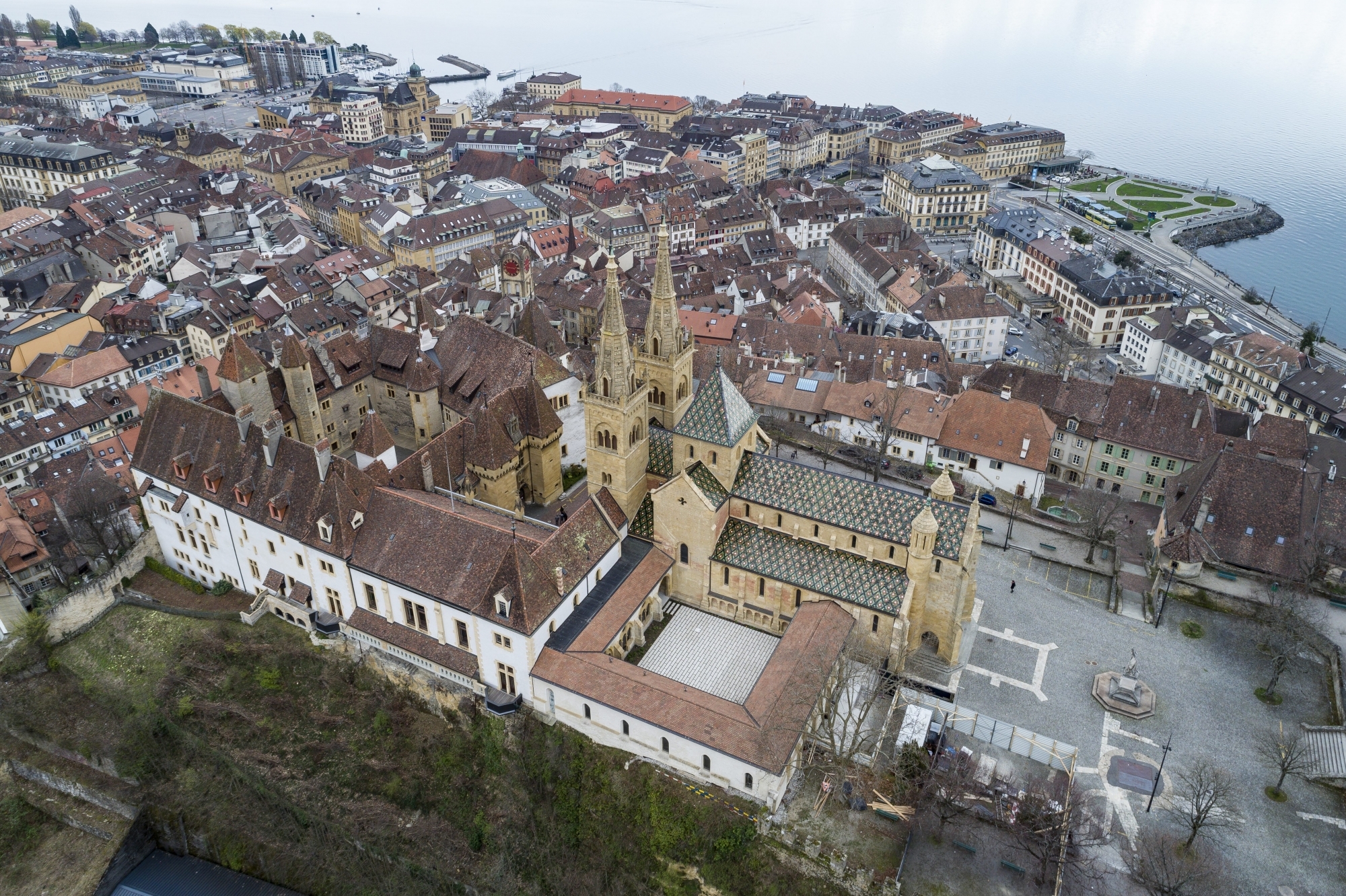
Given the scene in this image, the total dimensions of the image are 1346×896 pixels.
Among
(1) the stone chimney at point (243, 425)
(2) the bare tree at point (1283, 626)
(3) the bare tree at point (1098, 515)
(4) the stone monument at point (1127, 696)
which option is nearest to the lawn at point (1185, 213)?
(3) the bare tree at point (1098, 515)

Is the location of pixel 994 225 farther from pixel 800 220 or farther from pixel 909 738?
pixel 909 738

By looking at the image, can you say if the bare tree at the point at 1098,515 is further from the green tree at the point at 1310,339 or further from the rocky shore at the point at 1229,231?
the rocky shore at the point at 1229,231

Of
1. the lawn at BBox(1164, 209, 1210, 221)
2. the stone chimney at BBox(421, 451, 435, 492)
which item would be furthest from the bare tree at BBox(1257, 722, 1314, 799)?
the lawn at BBox(1164, 209, 1210, 221)

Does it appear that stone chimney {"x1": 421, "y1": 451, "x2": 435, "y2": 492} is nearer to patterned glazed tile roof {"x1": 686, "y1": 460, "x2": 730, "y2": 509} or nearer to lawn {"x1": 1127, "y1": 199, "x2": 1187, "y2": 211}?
patterned glazed tile roof {"x1": 686, "y1": 460, "x2": 730, "y2": 509}

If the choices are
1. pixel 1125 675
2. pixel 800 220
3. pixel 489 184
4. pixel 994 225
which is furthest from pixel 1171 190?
pixel 1125 675

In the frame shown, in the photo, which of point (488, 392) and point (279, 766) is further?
point (488, 392)

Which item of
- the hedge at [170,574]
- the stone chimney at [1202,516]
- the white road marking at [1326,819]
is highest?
the stone chimney at [1202,516]
